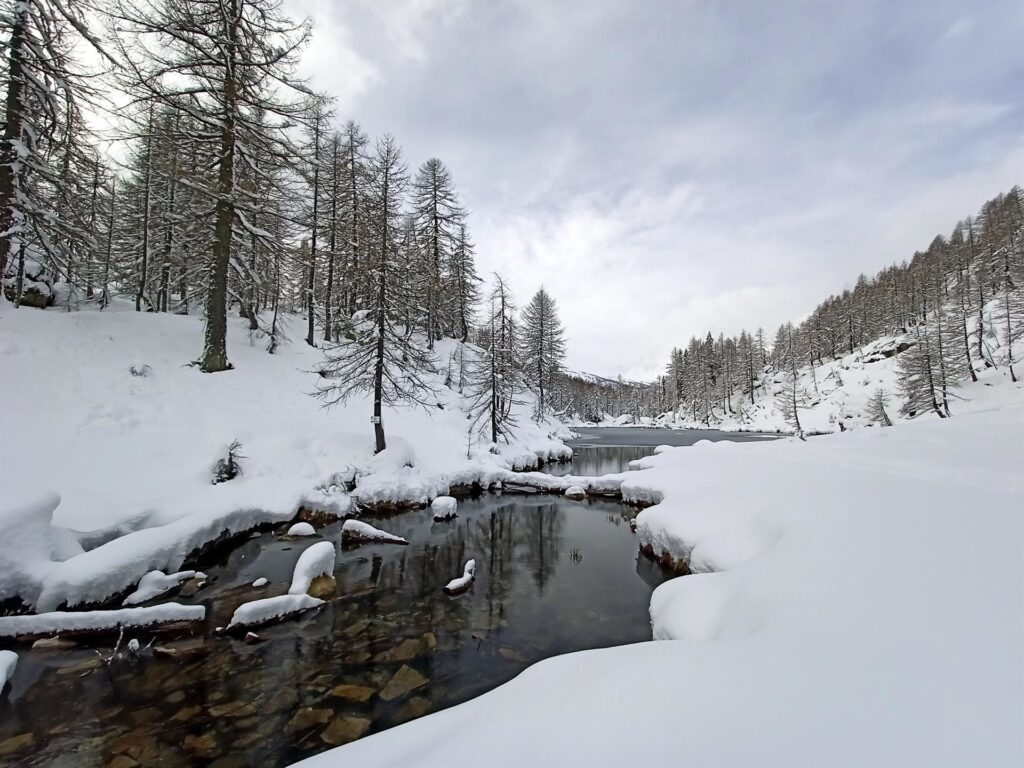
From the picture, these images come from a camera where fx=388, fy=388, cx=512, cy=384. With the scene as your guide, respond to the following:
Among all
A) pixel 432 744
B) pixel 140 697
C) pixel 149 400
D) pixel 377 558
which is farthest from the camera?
pixel 149 400

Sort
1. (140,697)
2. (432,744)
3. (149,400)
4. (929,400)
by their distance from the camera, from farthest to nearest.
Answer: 1. (929,400)
2. (149,400)
3. (140,697)
4. (432,744)

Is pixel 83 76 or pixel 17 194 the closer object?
pixel 83 76

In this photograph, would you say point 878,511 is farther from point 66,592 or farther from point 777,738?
point 66,592

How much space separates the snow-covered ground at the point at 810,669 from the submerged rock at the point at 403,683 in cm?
212

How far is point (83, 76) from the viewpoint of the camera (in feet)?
28.5

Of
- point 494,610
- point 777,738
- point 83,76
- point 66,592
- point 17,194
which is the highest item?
point 83,76

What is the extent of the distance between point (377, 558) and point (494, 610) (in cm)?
392

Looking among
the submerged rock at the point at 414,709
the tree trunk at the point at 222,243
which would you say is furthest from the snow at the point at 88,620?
the tree trunk at the point at 222,243

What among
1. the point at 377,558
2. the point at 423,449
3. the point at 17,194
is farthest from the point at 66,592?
the point at 423,449

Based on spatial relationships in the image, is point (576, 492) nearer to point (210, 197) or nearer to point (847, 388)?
point (210, 197)

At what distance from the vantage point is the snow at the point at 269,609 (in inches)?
260

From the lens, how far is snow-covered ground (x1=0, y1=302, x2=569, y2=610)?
6.85m

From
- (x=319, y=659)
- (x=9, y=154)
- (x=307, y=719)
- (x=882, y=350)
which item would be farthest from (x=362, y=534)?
(x=882, y=350)

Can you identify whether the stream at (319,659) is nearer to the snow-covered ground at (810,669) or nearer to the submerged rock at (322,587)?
the submerged rock at (322,587)
